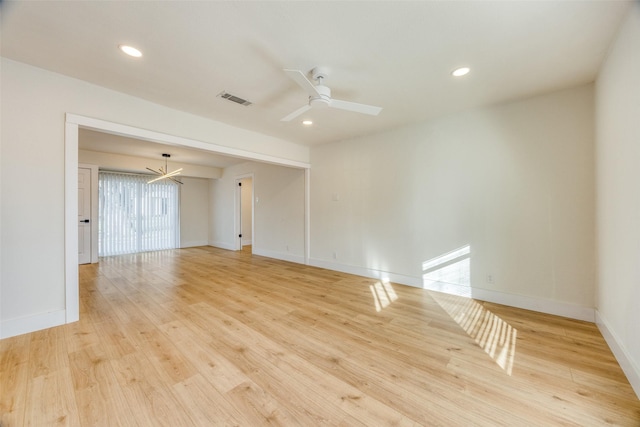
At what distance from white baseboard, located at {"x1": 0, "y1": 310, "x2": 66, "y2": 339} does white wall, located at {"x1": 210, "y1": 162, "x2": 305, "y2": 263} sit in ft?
12.5

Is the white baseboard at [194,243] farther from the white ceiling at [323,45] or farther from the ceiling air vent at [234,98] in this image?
the ceiling air vent at [234,98]

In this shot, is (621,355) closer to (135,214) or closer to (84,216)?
(84,216)

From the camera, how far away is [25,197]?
2.33 metres

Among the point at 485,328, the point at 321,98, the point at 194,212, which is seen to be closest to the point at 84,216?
the point at 194,212

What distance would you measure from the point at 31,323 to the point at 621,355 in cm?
A: 508

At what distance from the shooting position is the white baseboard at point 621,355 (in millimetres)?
1588

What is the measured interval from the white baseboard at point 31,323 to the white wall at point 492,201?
394cm

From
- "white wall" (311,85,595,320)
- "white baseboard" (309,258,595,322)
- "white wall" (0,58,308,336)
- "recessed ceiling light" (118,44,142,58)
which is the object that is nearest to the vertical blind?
"white wall" (0,58,308,336)

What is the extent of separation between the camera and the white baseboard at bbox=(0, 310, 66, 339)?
223cm

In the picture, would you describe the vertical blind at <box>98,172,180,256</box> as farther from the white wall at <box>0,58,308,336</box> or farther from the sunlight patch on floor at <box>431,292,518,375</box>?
the sunlight patch on floor at <box>431,292,518,375</box>

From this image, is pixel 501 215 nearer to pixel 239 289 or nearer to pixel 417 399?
pixel 417 399

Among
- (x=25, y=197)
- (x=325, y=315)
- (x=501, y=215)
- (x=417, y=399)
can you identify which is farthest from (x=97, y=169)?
(x=501, y=215)

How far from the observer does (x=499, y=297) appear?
10.3 feet

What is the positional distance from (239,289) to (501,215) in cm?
377
